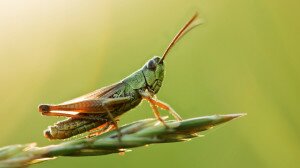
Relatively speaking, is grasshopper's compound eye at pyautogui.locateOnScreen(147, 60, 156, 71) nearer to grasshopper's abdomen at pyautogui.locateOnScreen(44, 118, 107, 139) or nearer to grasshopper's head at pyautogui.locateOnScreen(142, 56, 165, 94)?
grasshopper's head at pyautogui.locateOnScreen(142, 56, 165, 94)

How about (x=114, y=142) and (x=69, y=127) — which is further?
(x=69, y=127)

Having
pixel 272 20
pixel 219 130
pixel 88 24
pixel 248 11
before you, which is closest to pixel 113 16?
pixel 88 24

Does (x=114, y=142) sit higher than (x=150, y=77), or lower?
lower

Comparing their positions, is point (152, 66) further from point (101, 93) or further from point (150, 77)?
point (101, 93)

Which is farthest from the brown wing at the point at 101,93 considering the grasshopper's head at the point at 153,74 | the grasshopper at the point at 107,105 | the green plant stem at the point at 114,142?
the green plant stem at the point at 114,142

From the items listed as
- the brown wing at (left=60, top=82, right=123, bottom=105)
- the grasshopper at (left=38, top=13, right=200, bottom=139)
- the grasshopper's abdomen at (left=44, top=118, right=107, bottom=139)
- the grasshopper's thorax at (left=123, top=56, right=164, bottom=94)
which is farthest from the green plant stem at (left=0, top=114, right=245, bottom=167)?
the grasshopper's thorax at (left=123, top=56, right=164, bottom=94)

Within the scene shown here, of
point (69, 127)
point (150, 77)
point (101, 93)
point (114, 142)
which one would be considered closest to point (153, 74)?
point (150, 77)
